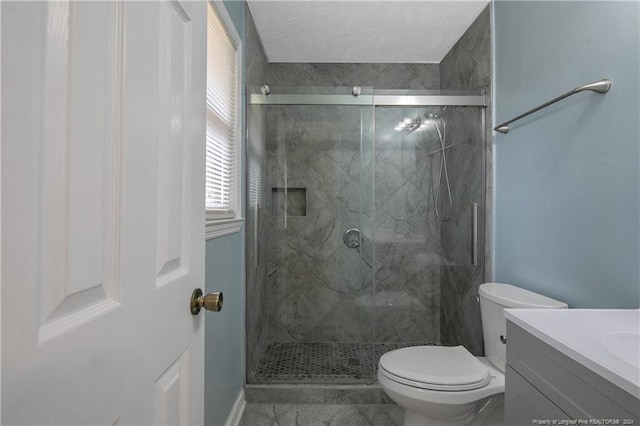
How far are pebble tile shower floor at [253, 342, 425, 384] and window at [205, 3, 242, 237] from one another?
100 centimetres

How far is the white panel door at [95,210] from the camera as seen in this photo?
299mm

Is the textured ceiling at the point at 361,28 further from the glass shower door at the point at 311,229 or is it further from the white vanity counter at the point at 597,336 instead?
the white vanity counter at the point at 597,336

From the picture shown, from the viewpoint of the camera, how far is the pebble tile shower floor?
1.92 metres

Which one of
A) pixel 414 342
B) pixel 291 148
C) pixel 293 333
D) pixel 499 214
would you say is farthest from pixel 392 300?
pixel 291 148

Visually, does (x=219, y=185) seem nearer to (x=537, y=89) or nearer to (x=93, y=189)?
(x=93, y=189)

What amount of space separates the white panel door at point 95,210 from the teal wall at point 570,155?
1386mm

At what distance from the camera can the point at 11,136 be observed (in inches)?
11.4

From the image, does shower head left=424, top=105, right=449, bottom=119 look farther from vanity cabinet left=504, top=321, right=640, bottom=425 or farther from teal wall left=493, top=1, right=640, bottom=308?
vanity cabinet left=504, top=321, right=640, bottom=425

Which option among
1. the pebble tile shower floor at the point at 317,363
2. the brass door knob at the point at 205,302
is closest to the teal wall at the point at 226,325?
the pebble tile shower floor at the point at 317,363

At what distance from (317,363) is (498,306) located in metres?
1.16

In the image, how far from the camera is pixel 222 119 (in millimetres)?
1629

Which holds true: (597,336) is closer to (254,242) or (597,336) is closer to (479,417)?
(479,417)

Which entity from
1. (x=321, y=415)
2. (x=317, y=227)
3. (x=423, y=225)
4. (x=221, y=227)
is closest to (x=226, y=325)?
(x=221, y=227)

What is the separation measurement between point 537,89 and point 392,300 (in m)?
1.67
